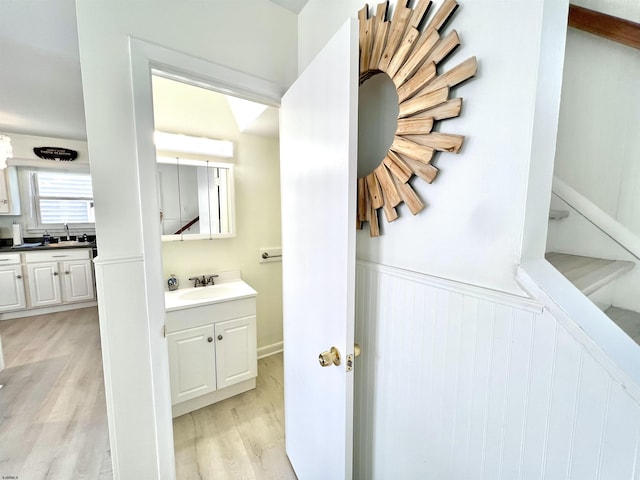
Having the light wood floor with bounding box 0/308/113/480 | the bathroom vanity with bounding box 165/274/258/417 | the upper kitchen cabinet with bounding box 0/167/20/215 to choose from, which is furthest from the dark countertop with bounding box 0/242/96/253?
the bathroom vanity with bounding box 165/274/258/417

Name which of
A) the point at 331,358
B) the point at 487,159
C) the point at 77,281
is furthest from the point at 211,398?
the point at 77,281

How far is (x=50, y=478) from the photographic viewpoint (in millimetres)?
1314

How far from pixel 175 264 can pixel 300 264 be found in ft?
4.56

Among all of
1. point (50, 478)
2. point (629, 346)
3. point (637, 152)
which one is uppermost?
point (637, 152)

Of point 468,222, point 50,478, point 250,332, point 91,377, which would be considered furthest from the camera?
point 91,377

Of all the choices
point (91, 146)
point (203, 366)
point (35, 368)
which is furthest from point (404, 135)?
point (35, 368)

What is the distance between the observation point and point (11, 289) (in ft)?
10.4

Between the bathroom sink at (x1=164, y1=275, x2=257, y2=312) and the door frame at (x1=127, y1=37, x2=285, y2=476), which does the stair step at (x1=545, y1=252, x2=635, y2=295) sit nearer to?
the door frame at (x1=127, y1=37, x2=285, y2=476)

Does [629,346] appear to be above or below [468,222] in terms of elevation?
below

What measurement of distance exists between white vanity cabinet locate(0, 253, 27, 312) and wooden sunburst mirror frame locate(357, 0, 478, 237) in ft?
15.3

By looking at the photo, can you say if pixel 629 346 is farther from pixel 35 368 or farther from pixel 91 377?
pixel 35 368

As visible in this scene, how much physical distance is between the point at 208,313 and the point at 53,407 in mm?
1304

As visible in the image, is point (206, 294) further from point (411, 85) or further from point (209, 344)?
point (411, 85)

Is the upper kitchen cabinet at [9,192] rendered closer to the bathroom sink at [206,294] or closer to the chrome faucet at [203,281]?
the bathroom sink at [206,294]
